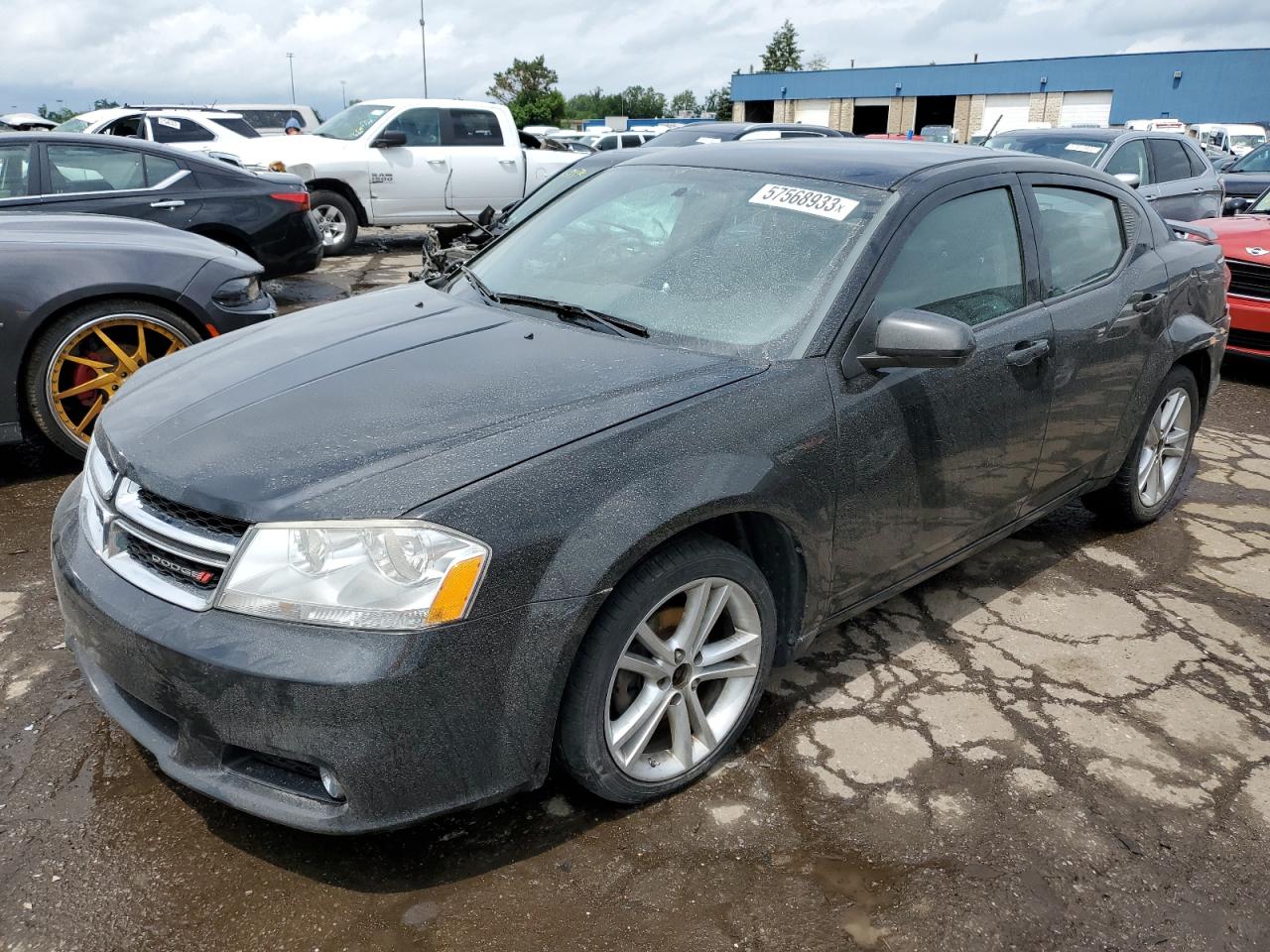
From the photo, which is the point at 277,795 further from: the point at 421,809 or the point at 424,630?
the point at 424,630

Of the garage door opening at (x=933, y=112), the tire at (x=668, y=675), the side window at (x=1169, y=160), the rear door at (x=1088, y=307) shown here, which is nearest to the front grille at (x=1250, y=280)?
the side window at (x=1169, y=160)

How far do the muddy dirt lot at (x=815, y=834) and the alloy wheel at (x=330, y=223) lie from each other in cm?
908

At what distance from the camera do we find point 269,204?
8.20 meters

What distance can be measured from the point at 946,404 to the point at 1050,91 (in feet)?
Result: 174

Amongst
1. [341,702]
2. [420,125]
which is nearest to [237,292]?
[341,702]

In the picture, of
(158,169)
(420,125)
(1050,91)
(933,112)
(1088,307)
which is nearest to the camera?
(1088,307)

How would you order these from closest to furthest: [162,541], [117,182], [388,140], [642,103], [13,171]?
1. [162,541]
2. [13,171]
3. [117,182]
4. [388,140]
5. [642,103]

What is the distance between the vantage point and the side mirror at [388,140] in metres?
11.9

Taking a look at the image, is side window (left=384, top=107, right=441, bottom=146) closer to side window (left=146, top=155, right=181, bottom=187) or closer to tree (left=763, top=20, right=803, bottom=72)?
side window (left=146, top=155, right=181, bottom=187)

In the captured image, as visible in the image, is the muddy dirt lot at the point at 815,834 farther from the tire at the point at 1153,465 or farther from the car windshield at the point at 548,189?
the car windshield at the point at 548,189

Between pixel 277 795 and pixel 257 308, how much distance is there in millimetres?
3654

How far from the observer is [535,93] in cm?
6488

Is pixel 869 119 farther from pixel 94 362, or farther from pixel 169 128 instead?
pixel 94 362

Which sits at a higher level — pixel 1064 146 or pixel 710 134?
pixel 710 134
